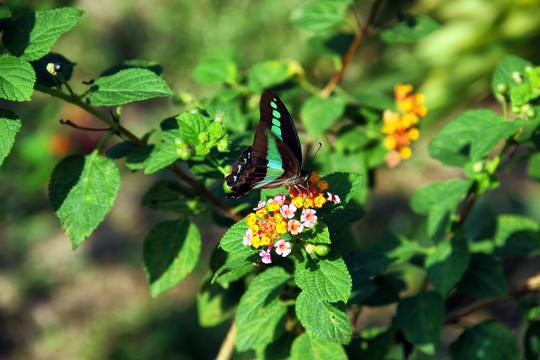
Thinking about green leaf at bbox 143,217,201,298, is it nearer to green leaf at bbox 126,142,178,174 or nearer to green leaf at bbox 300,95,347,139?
green leaf at bbox 126,142,178,174

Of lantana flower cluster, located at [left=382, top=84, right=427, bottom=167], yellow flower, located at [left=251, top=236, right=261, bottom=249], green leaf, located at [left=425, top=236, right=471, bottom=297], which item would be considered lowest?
green leaf, located at [left=425, top=236, right=471, bottom=297]

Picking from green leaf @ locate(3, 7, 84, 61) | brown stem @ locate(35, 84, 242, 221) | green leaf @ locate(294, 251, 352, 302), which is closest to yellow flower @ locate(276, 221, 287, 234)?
green leaf @ locate(294, 251, 352, 302)

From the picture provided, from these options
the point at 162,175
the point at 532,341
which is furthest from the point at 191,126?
the point at 162,175

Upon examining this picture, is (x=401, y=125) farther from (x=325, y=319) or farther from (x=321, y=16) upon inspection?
(x=325, y=319)

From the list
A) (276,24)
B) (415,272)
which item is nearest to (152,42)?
(276,24)

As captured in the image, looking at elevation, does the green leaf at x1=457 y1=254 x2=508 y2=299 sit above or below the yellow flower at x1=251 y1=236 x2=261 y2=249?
below

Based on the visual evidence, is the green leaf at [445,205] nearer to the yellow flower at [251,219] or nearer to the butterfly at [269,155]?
the butterfly at [269,155]

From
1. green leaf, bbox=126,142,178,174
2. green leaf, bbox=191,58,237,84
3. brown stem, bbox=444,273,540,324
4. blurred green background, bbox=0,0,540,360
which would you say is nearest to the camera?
green leaf, bbox=126,142,178,174
